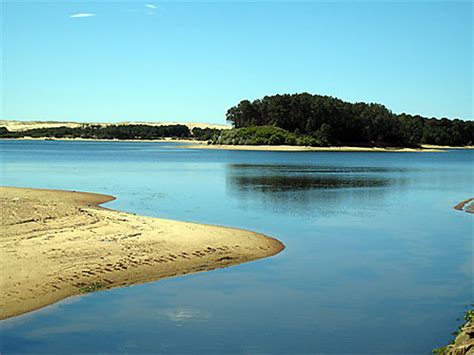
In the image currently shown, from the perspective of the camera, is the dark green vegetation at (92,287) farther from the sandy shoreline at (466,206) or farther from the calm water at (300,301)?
the sandy shoreline at (466,206)

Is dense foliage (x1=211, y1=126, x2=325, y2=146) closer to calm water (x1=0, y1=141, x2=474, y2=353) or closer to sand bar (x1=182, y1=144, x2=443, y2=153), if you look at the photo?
sand bar (x1=182, y1=144, x2=443, y2=153)

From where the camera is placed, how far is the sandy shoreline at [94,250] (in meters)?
12.3

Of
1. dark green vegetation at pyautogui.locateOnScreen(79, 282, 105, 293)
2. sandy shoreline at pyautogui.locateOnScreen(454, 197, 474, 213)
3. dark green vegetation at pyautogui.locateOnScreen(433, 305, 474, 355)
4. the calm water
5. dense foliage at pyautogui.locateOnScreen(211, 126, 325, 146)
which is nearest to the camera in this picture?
dark green vegetation at pyautogui.locateOnScreen(433, 305, 474, 355)

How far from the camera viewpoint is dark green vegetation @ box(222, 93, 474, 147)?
446ft

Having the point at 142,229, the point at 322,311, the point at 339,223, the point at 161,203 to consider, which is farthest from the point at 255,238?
the point at 161,203

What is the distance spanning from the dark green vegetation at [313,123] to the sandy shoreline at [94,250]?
371 feet

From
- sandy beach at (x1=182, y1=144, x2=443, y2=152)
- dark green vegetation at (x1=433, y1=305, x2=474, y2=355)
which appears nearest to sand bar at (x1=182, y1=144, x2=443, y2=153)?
sandy beach at (x1=182, y1=144, x2=443, y2=152)

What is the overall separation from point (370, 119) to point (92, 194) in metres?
121

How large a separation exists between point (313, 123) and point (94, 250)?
124 m

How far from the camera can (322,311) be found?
39.2ft

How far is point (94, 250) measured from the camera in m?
15.1

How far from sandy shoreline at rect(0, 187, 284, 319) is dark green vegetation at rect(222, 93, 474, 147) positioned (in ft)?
371

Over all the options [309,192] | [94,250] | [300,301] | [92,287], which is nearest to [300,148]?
[309,192]

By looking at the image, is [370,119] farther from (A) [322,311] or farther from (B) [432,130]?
(A) [322,311]
